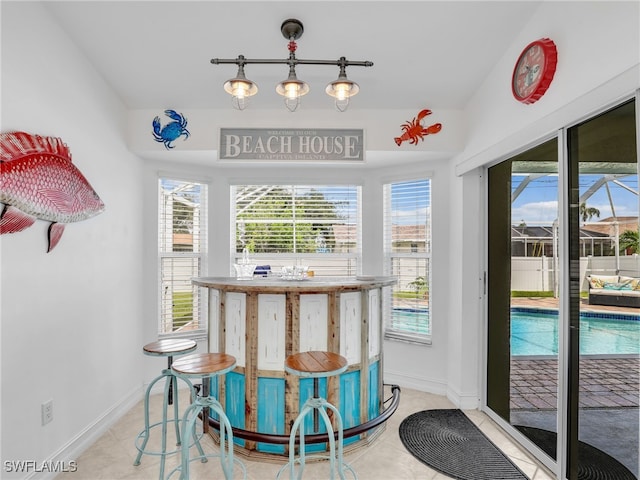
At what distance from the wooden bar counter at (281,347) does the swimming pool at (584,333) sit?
1.03 metres

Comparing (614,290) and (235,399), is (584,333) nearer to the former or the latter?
(614,290)

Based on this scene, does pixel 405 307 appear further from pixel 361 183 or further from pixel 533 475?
pixel 533 475

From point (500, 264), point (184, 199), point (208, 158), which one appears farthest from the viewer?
point (184, 199)

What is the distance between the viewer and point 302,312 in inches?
97.7

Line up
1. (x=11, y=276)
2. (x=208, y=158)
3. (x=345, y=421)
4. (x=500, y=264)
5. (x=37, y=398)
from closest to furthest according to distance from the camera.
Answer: (x=11, y=276), (x=37, y=398), (x=345, y=421), (x=500, y=264), (x=208, y=158)

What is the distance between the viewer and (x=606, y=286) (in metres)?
1.85

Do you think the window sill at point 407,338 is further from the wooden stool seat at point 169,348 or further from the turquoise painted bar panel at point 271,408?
the wooden stool seat at point 169,348

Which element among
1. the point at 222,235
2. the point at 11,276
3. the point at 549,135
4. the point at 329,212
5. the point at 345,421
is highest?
the point at 549,135

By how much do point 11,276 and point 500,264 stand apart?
3.22 meters

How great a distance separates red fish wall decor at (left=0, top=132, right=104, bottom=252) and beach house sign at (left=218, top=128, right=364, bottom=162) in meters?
1.24

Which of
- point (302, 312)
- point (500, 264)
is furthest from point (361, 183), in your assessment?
point (302, 312)

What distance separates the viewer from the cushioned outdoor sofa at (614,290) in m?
1.69

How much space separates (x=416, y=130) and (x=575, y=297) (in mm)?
1919

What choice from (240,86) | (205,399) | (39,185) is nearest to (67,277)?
(39,185)
